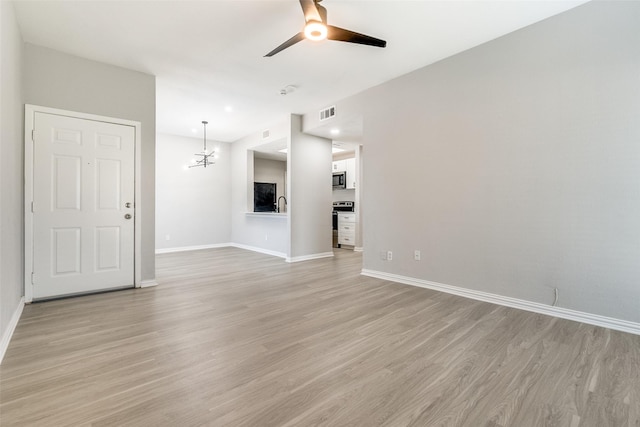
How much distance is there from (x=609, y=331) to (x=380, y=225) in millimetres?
2566

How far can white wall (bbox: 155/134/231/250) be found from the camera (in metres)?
6.82

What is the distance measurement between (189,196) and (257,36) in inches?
203

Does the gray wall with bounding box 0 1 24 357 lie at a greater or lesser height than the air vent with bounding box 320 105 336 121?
lesser

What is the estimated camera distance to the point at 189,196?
7188 mm

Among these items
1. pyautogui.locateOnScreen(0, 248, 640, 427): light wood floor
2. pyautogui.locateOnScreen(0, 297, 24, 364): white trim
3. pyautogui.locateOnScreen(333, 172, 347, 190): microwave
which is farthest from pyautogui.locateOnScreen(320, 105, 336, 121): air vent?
pyautogui.locateOnScreen(0, 297, 24, 364): white trim

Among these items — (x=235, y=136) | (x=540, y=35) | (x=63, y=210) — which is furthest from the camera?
(x=235, y=136)

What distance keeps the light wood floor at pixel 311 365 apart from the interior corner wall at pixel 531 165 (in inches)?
18.0

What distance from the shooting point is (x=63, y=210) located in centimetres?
329

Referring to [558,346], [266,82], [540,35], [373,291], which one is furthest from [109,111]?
[558,346]

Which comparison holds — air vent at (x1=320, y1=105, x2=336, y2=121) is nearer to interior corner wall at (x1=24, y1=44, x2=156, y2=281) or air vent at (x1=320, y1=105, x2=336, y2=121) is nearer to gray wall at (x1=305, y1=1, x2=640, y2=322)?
gray wall at (x1=305, y1=1, x2=640, y2=322)

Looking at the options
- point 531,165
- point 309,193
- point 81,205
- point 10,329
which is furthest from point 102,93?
point 531,165

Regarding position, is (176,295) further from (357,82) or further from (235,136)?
(235,136)

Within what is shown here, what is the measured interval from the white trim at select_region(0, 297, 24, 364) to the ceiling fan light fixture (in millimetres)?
3191

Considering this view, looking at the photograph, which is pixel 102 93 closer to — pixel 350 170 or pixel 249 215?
pixel 249 215
